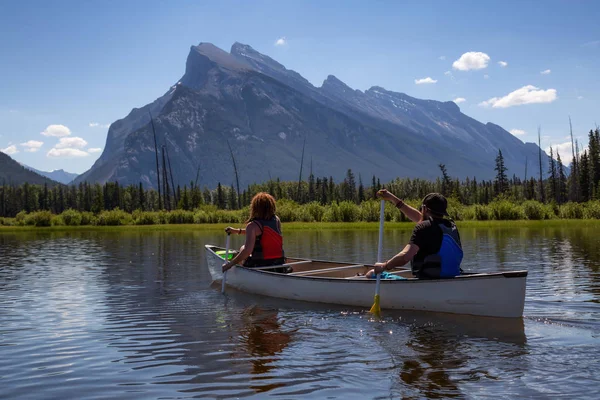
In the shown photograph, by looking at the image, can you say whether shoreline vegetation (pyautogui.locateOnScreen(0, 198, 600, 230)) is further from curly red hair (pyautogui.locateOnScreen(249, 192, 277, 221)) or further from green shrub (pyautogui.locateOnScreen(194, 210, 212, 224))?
curly red hair (pyautogui.locateOnScreen(249, 192, 277, 221))

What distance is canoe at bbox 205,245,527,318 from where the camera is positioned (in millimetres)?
11836

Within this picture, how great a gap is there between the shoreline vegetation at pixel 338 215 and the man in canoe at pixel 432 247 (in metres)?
43.1

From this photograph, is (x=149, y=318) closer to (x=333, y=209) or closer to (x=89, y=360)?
(x=89, y=360)

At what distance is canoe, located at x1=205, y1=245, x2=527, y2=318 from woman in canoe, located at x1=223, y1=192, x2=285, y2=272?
367mm

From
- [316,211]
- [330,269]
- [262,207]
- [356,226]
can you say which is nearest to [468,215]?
[356,226]

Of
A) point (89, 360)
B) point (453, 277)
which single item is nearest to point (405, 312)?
point (453, 277)

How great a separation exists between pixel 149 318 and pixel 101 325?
3.79 ft

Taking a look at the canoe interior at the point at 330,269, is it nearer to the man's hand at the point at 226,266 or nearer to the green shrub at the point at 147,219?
the man's hand at the point at 226,266

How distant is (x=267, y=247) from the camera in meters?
16.8

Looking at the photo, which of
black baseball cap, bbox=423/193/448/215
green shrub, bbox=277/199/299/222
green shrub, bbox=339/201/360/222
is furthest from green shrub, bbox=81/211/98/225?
black baseball cap, bbox=423/193/448/215

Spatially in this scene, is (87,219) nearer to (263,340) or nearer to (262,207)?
(262,207)

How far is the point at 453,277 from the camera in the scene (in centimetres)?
1212

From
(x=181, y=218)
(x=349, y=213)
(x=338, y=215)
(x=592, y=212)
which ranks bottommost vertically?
(x=592, y=212)

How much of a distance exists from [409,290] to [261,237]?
17.1 feet
